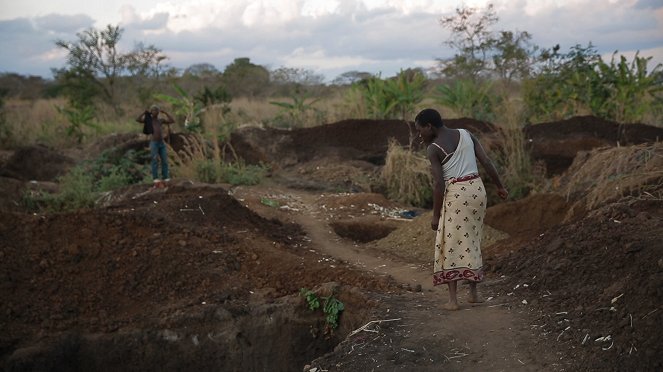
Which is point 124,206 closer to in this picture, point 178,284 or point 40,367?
point 178,284

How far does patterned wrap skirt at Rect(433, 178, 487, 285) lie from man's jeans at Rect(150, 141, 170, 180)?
22.4ft

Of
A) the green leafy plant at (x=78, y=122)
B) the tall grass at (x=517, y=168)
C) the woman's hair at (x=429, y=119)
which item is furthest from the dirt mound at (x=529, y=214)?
the green leafy plant at (x=78, y=122)

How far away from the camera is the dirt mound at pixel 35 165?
48.6 ft

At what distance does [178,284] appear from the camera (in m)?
6.75

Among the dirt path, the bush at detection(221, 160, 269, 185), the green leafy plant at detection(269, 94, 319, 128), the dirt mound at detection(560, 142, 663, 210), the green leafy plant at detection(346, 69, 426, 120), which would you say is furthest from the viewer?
the green leafy plant at detection(269, 94, 319, 128)

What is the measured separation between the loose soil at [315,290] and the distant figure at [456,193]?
43 cm

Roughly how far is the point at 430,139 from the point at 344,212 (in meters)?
5.03

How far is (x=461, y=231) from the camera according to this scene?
5191mm

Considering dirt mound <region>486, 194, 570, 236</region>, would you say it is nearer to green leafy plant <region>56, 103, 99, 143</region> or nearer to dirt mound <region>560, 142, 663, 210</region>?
dirt mound <region>560, 142, 663, 210</region>

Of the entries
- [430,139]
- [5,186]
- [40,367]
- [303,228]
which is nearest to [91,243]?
[40,367]

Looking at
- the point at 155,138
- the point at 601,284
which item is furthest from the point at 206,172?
the point at 601,284

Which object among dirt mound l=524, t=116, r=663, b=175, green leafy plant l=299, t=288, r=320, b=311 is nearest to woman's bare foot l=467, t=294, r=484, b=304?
green leafy plant l=299, t=288, r=320, b=311

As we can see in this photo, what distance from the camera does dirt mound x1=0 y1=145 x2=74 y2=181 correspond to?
583 inches

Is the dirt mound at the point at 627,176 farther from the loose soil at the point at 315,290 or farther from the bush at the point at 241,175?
the bush at the point at 241,175
